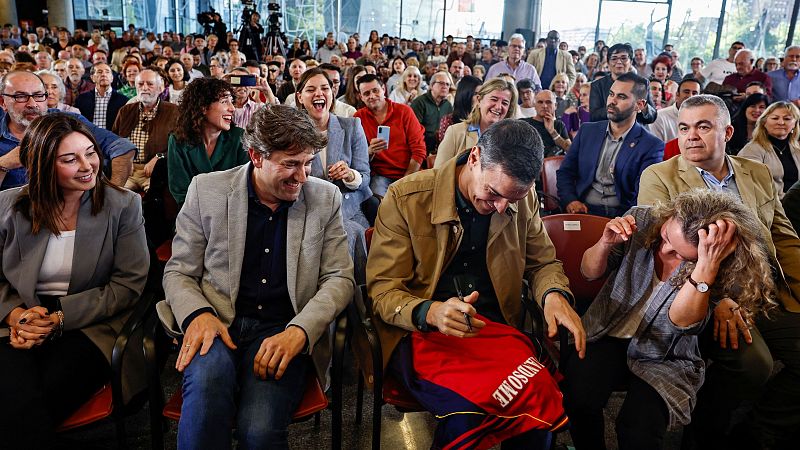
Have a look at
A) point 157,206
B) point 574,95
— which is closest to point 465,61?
point 574,95

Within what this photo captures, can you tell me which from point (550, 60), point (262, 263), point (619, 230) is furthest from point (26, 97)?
point (550, 60)

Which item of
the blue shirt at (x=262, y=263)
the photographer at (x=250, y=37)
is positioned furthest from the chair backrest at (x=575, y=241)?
the photographer at (x=250, y=37)

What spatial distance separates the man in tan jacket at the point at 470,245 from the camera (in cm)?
177

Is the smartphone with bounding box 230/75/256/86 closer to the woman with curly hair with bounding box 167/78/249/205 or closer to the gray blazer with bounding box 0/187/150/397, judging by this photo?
the woman with curly hair with bounding box 167/78/249/205

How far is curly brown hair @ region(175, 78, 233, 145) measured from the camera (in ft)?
10.00

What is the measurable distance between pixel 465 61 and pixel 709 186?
9608 millimetres

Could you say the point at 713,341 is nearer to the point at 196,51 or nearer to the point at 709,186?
the point at 709,186

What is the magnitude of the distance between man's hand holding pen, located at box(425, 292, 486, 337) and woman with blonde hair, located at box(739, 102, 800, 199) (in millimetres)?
3017

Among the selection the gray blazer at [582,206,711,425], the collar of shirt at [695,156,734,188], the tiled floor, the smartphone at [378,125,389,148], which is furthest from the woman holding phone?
the collar of shirt at [695,156,734,188]

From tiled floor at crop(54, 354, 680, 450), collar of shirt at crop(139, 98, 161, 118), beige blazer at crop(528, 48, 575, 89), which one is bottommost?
tiled floor at crop(54, 354, 680, 450)

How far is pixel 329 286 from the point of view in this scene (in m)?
1.94

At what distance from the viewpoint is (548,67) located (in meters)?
9.60

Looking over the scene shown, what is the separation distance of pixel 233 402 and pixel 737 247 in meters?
1.62

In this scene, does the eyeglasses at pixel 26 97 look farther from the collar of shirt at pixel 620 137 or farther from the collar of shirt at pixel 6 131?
the collar of shirt at pixel 620 137
